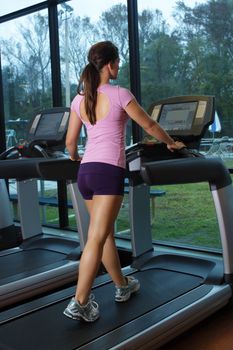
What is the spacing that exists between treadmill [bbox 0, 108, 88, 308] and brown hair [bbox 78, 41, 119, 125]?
0.84m

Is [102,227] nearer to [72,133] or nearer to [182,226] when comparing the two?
[72,133]

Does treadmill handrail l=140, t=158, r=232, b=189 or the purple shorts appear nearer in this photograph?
the purple shorts

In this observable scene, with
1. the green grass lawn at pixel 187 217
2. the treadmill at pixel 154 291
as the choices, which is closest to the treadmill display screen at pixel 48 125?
the treadmill at pixel 154 291

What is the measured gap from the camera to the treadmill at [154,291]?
Result: 241 centimetres

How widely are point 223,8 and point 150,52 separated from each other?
846 millimetres

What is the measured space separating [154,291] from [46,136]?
1824 millimetres

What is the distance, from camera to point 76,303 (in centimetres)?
255

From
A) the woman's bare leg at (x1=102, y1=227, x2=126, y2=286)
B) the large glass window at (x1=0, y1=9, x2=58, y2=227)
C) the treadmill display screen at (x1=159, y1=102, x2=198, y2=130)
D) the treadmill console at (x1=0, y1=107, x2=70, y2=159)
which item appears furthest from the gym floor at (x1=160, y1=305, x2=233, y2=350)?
the large glass window at (x1=0, y1=9, x2=58, y2=227)

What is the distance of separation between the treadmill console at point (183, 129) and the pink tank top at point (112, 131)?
593 millimetres

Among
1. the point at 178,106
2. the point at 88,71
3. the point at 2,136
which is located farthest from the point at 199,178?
the point at 2,136

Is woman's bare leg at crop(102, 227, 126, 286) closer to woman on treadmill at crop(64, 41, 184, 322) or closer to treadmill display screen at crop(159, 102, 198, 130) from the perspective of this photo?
woman on treadmill at crop(64, 41, 184, 322)

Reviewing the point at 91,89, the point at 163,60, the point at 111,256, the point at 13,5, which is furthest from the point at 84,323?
the point at 13,5

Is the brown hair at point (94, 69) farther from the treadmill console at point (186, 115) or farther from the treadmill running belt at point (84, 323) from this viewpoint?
the treadmill running belt at point (84, 323)

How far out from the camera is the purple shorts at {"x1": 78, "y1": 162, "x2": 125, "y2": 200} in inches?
95.7
